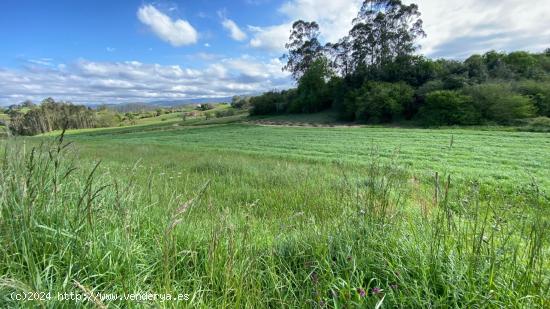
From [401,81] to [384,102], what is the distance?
26.4 feet

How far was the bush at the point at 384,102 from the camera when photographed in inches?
1679

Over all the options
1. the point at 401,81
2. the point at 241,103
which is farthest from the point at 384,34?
the point at 241,103

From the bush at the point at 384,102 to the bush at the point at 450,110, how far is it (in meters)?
4.66

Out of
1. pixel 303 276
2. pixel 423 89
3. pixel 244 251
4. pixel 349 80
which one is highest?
pixel 349 80

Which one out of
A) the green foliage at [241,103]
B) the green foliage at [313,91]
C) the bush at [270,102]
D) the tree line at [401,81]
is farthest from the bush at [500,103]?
the green foliage at [241,103]

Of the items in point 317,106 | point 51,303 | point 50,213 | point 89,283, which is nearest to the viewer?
point 51,303

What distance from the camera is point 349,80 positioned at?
5809cm

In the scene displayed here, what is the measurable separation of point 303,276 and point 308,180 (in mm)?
5118

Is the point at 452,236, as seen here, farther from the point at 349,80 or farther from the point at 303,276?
the point at 349,80

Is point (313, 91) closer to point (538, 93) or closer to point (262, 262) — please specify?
point (538, 93)

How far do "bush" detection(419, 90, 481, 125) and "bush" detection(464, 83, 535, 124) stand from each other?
3.52 ft

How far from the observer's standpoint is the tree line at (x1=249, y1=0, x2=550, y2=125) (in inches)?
1350

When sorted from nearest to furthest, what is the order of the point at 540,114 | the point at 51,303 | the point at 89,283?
the point at 51,303
the point at 89,283
the point at 540,114

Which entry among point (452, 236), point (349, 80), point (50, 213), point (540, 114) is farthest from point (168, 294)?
point (349, 80)
